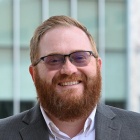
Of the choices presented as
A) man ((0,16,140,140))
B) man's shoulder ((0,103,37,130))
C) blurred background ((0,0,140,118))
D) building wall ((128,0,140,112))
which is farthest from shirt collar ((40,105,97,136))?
building wall ((128,0,140,112))

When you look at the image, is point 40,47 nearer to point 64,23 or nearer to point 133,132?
point 64,23

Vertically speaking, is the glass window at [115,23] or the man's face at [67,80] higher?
the glass window at [115,23]

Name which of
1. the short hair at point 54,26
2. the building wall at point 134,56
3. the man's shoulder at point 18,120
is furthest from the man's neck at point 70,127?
the building wall at point 134,56

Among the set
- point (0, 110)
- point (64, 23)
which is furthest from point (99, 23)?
point (64, 23)

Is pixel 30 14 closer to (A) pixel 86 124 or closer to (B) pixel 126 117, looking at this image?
(B) pixel 126 117

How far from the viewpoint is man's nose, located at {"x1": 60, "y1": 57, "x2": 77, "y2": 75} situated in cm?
278

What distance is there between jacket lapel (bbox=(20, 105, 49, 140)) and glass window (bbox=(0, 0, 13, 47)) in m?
9.64

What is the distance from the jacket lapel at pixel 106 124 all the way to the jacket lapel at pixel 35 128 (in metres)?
0.33

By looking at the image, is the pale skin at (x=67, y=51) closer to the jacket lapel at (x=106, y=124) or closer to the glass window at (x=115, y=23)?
the jacket lapel at (x=106, y=124)

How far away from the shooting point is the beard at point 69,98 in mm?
2822

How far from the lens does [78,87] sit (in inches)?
112

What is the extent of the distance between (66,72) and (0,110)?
10.2 meters

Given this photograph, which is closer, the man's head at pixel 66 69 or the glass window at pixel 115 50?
the man's head at pixel 66 69

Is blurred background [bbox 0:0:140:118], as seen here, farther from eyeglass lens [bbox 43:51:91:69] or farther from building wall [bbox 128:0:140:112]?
eyeglass lens [bbox 43:51:91:69]
